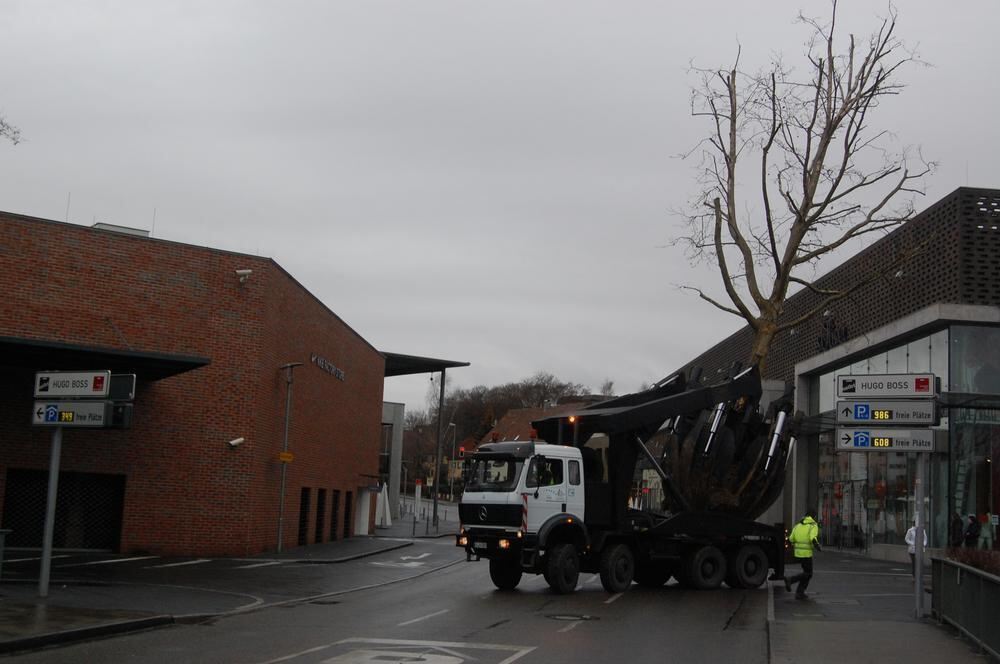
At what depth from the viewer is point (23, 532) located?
1019 inches

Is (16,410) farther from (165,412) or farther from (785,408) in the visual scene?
(785,408)

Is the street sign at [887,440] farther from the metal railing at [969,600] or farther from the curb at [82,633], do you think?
the curb at [82,633]

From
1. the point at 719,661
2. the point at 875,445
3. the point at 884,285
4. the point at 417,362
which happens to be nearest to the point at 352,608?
the point at 719,661

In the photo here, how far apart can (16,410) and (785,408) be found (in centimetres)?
1766

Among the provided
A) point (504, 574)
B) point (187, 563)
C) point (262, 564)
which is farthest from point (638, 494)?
point (187, 563)

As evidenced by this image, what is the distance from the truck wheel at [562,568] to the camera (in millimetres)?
19812

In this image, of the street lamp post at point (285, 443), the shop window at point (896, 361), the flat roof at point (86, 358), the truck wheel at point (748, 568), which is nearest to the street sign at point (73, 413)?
the flat roof at point (86, 358)

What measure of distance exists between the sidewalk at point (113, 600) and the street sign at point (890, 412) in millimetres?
9667

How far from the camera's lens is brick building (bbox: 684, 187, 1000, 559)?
30969mm

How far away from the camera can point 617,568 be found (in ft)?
67.7

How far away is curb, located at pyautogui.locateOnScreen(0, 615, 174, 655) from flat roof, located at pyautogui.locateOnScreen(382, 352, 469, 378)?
3400cm

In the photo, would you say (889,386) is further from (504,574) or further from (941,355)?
(941,355)

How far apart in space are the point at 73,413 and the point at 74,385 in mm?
399

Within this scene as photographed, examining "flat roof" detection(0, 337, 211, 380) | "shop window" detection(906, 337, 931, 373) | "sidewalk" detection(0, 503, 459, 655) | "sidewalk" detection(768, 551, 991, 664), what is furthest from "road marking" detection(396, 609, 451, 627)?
"shop window" detection(906, 337, 931, 373)
